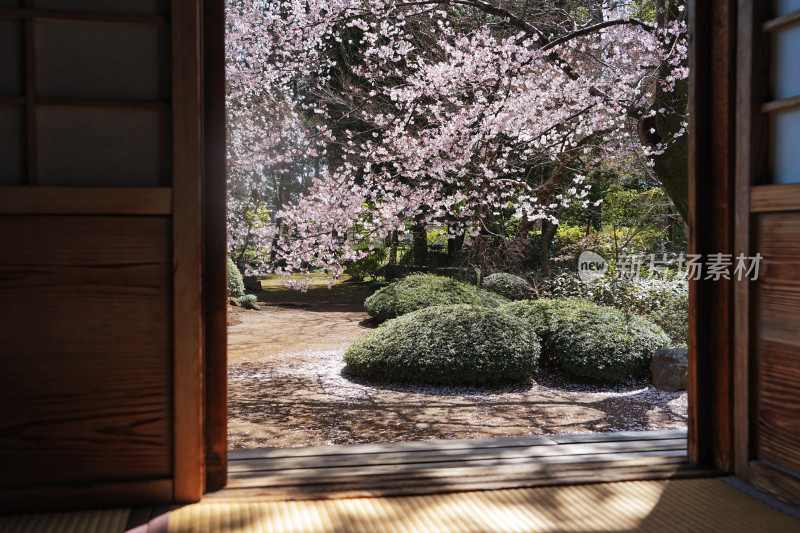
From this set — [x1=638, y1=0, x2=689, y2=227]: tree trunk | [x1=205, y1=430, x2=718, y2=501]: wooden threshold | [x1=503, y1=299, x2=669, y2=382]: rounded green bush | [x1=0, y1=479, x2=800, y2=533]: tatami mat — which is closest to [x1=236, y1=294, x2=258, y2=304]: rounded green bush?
[x1=503, y1=299, x2=669, y2=382]: rounded green bush

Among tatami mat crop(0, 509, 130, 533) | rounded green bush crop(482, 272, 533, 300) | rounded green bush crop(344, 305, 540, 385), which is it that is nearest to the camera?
tatami mat crop(0, 509, 130, 533)

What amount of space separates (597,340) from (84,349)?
443 centimetres

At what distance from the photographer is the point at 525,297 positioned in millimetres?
7891

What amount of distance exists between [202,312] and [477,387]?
145 inches

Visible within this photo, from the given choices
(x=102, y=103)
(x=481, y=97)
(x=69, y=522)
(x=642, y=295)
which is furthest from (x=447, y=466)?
(x=642, y=295)

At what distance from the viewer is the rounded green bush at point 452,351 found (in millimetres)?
4922

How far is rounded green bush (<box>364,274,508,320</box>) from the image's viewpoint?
7.23 metres

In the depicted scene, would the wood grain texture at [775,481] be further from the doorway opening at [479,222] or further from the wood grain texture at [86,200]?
the doorway opening at [479,222]

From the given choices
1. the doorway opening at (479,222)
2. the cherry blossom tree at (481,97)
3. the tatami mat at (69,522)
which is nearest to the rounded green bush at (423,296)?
the doorway opening at (479,222)

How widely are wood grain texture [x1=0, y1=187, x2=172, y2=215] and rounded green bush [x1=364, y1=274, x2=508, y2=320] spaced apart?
5.65 meters

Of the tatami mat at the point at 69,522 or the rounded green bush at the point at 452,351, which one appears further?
the rounded green bush at the point at 452,351

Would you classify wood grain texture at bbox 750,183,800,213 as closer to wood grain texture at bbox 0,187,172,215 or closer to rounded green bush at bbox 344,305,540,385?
wood grain texture at bbox 0,187,172,215

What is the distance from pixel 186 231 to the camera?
4.96 feet

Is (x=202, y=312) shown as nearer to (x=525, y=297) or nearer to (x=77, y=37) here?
(x=77, y=37)
